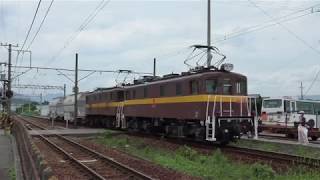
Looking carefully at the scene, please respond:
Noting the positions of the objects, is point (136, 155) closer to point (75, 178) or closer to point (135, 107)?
point (75, 178)

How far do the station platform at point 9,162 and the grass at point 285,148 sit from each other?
10.3 meters

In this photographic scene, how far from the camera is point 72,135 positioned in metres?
35.5

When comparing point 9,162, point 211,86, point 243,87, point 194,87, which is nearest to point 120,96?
point 194,87

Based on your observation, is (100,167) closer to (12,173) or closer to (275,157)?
(12,173)

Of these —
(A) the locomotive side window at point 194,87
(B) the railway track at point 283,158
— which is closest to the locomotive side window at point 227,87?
(A) the locomotive side window at point 194,87

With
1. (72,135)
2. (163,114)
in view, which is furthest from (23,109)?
(163,114)

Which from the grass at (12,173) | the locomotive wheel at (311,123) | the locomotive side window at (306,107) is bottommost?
the grass at (12,173)

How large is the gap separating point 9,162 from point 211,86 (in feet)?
31.1

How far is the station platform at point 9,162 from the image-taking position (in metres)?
14.9

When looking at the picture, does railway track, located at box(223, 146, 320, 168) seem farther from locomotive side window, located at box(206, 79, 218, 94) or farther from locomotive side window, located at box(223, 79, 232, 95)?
locomotive side window, located at box(223, 79, 232, 95)

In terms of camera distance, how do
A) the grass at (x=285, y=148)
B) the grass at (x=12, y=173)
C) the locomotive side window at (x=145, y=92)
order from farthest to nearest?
the locomotive side window at (x=145, y=92)
the grass at (x=285, y=148)
the grass at (x=12, y=173)

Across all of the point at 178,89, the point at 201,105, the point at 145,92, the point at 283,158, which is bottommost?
the point at 283,158

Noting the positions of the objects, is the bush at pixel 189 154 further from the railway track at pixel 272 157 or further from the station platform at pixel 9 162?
the station platform at pixel 9 162

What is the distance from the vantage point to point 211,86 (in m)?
23.2
